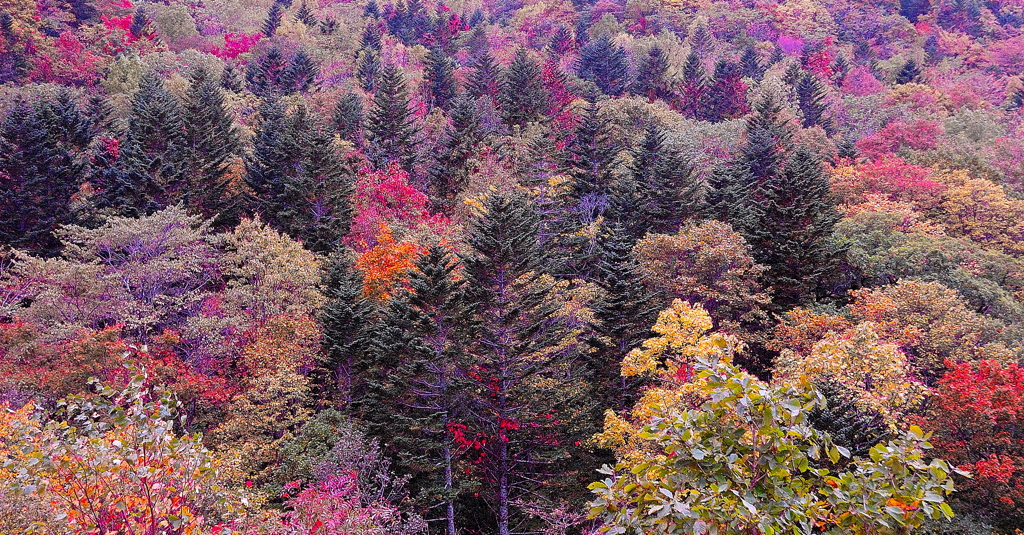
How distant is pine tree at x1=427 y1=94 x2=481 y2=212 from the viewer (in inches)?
1734

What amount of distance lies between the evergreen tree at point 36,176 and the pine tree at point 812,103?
2325 inches

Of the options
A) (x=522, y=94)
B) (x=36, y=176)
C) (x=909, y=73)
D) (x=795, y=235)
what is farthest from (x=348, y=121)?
(x=909, y=73)

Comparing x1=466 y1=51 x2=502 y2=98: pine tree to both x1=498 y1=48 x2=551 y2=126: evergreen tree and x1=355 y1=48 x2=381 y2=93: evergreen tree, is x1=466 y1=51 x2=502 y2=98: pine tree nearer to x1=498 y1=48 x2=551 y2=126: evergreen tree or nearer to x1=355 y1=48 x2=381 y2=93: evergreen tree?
x1=498 y1=48 x2=551 y2=126: evergreen tree

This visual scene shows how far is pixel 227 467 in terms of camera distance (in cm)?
1634

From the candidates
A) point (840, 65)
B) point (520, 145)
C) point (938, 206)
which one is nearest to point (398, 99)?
point (520, 145)

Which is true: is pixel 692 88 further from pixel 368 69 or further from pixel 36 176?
pixel 36 176

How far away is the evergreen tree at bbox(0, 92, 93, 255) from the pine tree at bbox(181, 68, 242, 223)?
249 inches

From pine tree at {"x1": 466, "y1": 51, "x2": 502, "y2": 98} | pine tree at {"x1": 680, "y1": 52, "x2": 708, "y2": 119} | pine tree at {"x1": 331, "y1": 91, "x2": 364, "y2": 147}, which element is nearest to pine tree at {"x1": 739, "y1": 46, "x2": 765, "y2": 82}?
pine tree at {"x1": 680, "y1": 52, "x2": 708, "y2": 119}

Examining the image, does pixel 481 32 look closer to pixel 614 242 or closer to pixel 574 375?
pixel 614 242

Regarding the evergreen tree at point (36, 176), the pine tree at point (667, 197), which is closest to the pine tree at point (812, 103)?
the pine tree at point (667, 197)

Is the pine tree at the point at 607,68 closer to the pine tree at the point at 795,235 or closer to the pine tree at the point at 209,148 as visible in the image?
the pine tree at the point at 795,235

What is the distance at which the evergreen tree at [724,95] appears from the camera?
5519 cm

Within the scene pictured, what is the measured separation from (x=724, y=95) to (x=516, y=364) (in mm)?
43697

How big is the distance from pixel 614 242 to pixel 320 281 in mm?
15788
